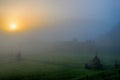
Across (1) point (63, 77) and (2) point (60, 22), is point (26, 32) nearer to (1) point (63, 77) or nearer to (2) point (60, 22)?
(2) point (60, 22)

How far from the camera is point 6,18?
8.37ft

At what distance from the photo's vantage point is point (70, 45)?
2.63m

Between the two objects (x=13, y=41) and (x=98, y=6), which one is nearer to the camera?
(x=13, y=41)

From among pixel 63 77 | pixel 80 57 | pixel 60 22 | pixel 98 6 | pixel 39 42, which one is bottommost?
pixel 63 77

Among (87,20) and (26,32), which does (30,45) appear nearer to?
(26,32)

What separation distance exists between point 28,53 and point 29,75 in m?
0.23

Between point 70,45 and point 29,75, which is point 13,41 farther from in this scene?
point 70,45

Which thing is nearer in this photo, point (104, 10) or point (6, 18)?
point (6, 18)

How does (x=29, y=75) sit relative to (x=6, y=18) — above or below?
below

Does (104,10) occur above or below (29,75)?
above

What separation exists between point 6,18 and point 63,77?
2.84 feet

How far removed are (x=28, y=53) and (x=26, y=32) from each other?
22cm

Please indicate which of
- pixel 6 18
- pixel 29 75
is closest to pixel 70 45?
pixel 29 75

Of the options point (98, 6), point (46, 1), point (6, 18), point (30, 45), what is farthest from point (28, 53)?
point (98, 6)
